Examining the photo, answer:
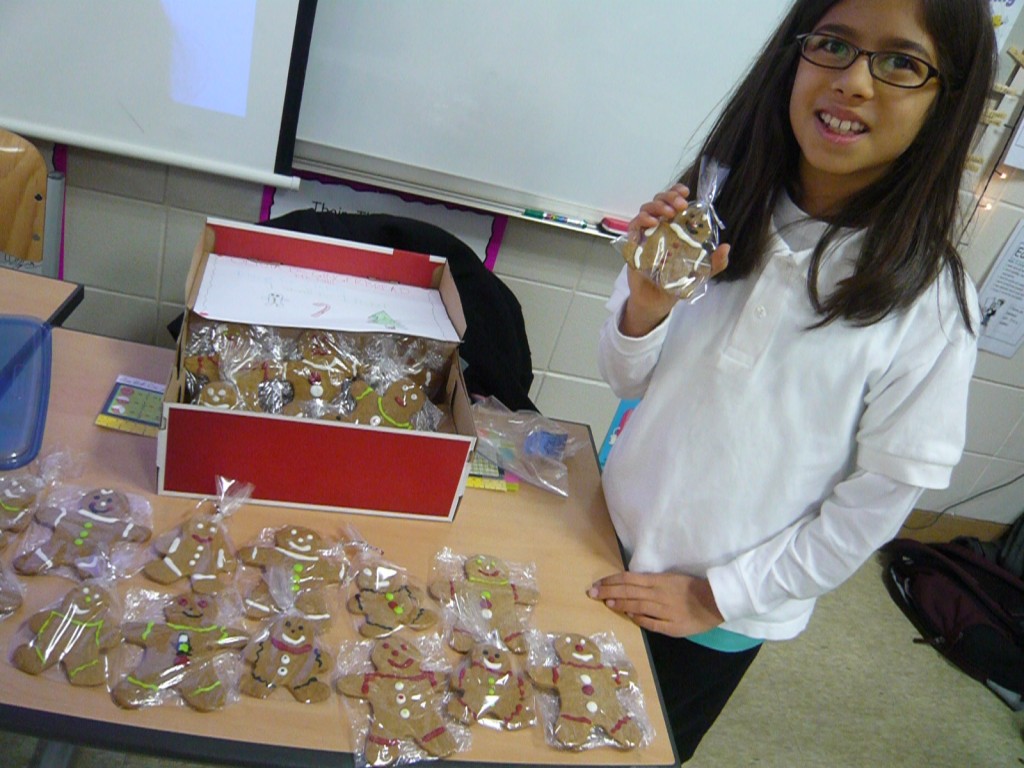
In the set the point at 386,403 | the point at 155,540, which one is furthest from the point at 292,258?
the point at 155,540

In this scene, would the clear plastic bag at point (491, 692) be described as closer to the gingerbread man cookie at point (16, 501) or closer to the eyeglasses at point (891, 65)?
the gingerbread man cookie at point (16, 501)

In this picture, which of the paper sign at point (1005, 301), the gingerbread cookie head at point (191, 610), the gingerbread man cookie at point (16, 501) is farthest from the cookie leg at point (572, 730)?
the paper sign at point (1005, 301)

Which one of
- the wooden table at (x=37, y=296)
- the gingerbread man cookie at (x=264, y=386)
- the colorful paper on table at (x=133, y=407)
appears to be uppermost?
the gingerbread man cookie at (x=264, y=386)

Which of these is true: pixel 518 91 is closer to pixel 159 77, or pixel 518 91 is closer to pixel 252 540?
pixel 159 77

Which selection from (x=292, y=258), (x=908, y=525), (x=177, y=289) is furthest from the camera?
(x=908, y=525)

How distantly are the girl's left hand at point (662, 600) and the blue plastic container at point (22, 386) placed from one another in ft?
2.39

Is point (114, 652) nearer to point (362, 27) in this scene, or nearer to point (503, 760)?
point (503, 760)

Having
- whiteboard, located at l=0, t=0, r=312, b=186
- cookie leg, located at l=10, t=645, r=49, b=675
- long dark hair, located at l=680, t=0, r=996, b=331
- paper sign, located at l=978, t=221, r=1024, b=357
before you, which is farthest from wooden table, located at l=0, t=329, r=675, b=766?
paper sign, located at l=978, t=221, r=1024, b=357

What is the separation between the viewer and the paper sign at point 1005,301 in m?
2.14

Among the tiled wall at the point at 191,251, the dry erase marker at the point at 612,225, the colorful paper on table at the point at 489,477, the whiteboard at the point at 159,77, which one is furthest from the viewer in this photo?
the dry erase marker at the point at 612,225

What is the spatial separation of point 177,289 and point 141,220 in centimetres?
18

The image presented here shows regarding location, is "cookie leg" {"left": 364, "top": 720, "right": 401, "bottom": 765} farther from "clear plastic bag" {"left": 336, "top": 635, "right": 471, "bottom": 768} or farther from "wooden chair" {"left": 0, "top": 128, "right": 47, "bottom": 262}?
"wooden chair" {"left": 0, "top": 128, "right": 47, "bottom": 262}

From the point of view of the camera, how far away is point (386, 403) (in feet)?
3.34

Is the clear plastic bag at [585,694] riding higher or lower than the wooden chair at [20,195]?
lower
